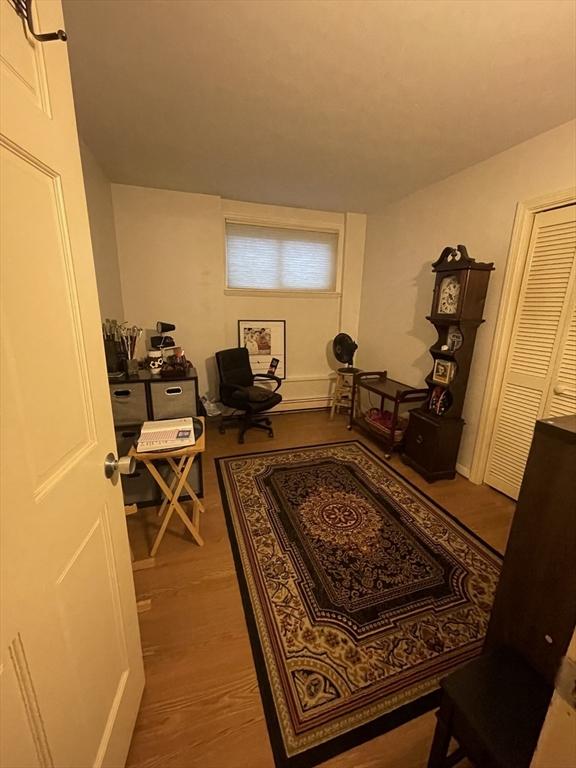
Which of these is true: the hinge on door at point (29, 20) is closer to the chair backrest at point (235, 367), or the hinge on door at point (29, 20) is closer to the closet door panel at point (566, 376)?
the closet door panel at point (566, 376)

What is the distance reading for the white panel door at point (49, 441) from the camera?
20.8 inches

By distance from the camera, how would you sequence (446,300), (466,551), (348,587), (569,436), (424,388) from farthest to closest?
(424,388), (446,300), (466,551), (348,587), (569,436)

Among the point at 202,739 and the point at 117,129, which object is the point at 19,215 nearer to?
the point at 202,739

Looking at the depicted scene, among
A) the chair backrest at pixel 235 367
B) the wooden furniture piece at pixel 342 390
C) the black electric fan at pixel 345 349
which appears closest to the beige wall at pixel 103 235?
the chair backrest at pixel 235 367

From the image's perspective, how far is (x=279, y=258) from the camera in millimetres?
3969

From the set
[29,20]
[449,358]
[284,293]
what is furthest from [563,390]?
[284,293]

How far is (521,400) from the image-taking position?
238 centimetres

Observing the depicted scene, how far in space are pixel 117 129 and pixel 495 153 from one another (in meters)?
2.78

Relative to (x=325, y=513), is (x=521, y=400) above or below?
above

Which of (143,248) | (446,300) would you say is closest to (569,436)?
(446,300)

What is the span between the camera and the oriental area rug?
1.19 m

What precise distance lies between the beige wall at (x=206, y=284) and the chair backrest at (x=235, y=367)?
1.02ft

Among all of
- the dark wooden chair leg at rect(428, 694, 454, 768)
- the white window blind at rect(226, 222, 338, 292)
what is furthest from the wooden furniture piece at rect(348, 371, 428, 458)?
the dark wooden chair leg at rect(428, 694, 454, 768)

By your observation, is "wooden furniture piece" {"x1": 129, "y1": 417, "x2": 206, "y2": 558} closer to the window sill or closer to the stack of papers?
the stack of papers
